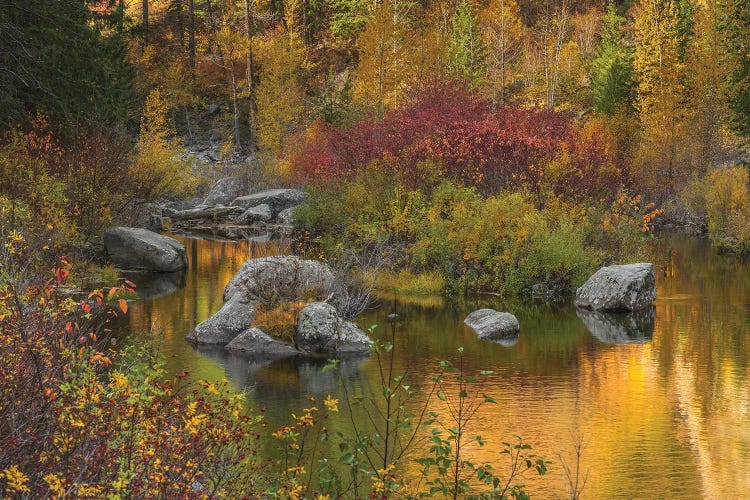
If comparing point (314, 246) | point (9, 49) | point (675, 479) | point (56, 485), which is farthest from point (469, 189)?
point (56, 485)

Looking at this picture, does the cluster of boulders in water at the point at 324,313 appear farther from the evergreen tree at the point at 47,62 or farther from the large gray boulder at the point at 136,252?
the evergreen tree at the point at 47,62

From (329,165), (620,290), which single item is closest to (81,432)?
(620,290)

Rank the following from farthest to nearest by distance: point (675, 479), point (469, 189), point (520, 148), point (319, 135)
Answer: point (319, 135) → point (520, 148) → point (469, 189) → point (675, 479)


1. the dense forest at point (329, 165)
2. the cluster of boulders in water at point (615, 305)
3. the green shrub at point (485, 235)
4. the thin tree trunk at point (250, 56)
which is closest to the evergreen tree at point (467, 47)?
the dense forest at point (329, 165)

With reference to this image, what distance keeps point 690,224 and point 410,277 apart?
20126mm

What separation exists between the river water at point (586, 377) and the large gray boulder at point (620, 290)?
614 millimetres

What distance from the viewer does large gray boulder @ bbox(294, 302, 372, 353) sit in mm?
17531

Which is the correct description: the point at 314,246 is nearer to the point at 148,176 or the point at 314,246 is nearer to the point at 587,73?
the point at 148,176

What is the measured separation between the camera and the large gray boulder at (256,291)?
1830 cm

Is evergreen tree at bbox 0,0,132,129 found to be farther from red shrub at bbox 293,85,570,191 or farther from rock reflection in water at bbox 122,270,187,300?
red shrub at bbox 293,85,570,191

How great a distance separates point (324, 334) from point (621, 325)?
7.05 metres

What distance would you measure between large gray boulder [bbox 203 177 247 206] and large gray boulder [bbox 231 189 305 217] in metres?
3.55

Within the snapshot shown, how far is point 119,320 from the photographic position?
2033 cm

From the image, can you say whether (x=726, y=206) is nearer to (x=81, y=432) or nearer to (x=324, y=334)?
(x=324, y=334)
